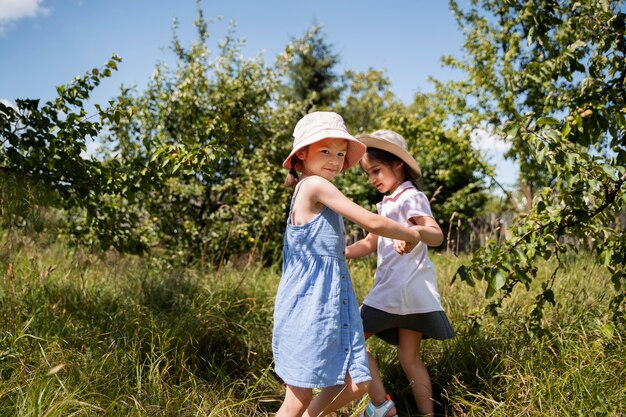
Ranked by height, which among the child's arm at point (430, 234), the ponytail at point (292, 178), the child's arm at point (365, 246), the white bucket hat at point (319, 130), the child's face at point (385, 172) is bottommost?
the child's arm at point (365, 246)

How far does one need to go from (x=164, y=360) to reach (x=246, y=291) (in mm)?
1305

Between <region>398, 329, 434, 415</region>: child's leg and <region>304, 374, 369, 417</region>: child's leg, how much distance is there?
624mm

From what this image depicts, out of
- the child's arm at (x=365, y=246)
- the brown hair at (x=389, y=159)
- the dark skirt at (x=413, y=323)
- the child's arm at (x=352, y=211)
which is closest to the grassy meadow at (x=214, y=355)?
the dark skirt at (x=413, y=323)

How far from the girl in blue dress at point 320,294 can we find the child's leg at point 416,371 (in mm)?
600

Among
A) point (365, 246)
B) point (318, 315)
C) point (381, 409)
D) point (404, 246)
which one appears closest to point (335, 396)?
point (318, 315)

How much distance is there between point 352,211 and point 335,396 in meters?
0.72

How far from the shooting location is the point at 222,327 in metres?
3.53

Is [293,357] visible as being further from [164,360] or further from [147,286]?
[147,286]

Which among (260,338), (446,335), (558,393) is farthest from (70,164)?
(558,393)

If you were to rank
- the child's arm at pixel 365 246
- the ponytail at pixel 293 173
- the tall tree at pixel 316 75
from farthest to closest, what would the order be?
the tall tree at pixel 316 75 < the child's arm at pixel 365 246 < the ponytail at pixel 293 173

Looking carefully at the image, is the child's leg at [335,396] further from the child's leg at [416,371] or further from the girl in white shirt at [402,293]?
the child's leg at [416,371]

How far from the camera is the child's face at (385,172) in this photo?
278 cm

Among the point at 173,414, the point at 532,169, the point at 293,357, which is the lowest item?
the point at 173,414

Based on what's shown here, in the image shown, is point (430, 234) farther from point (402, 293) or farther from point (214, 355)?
point (214, 355)
